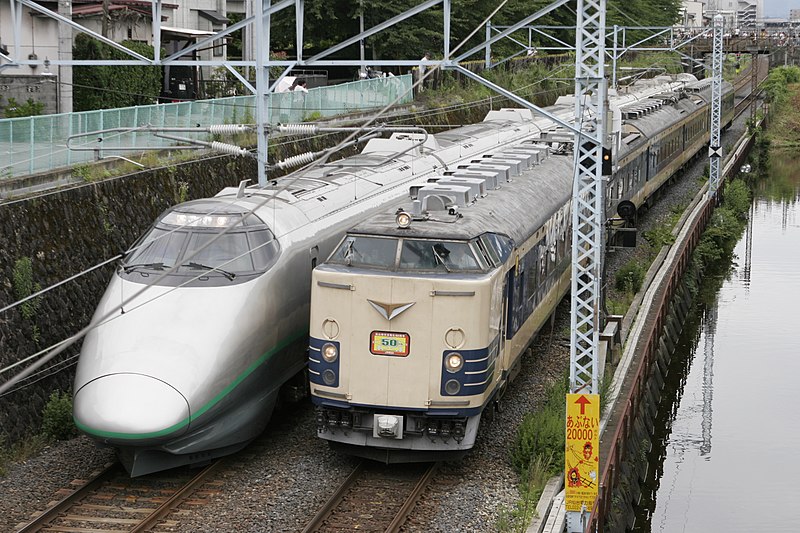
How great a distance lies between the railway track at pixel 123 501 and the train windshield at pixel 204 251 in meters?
2.60

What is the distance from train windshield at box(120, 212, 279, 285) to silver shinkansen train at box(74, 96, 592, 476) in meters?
0.02

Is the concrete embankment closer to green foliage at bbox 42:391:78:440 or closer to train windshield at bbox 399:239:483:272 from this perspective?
train windshield at bbox 399:239:483:272

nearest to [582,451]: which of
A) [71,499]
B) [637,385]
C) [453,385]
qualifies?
[453,385]

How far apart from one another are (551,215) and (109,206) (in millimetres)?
7817

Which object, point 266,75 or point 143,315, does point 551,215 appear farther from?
point 143,315

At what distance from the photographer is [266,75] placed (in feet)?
68.0

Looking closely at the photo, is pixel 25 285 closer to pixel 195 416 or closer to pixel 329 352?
pixel 195 416

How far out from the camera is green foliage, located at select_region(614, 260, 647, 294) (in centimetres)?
2833

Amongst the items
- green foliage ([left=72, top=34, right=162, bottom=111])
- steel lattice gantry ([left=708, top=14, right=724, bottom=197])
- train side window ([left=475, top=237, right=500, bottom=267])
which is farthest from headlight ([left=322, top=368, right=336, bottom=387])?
steel lattice gantry ([left=708, top=14, right=724, bottom=197])

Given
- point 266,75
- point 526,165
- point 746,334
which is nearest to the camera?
point 266,75

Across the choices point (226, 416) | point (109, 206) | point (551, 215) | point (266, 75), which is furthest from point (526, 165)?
point (226, 416)

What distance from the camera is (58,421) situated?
17.3 metres

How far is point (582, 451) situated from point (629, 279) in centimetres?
1454

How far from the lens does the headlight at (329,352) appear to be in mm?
15500
